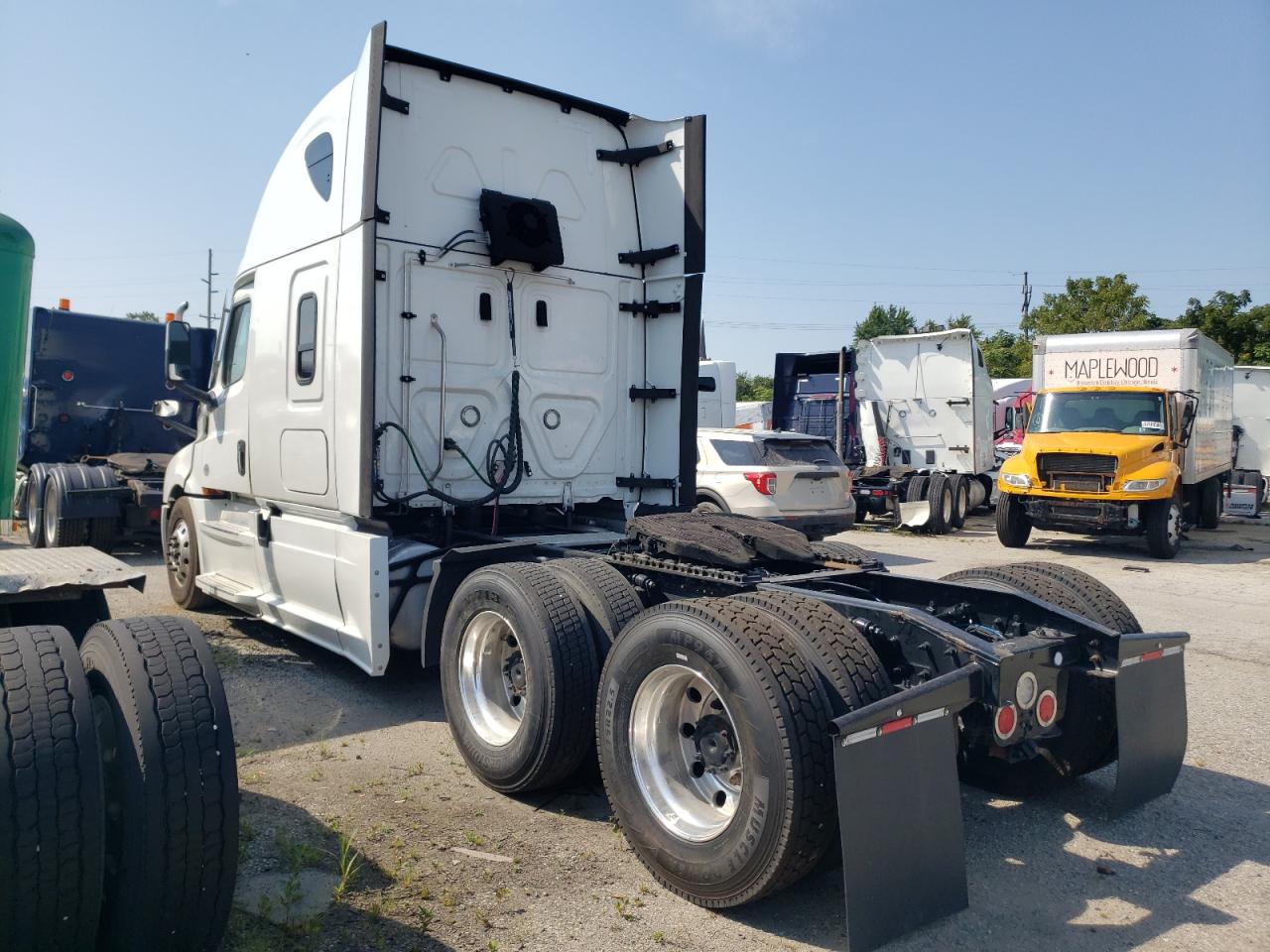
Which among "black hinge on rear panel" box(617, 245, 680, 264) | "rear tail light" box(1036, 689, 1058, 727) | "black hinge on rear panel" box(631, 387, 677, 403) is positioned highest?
"black hinge on rear panel" box(617, 245, 680, 264)

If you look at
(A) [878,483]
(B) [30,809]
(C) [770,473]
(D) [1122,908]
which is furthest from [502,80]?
(A) [878,483]

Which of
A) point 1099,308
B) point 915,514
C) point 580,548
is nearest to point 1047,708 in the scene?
point 580,548

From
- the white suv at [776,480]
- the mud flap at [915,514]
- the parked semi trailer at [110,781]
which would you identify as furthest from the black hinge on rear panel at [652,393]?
the mud flap at [915,514]

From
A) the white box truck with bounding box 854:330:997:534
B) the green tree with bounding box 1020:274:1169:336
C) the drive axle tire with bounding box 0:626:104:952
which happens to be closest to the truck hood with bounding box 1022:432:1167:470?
the white box truck with bounding box 854:330:997:534

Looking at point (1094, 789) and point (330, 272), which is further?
point (330, 272)

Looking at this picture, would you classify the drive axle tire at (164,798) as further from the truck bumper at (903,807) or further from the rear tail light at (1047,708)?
the rear tail light at (1047,708)

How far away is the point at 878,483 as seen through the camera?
693 inches

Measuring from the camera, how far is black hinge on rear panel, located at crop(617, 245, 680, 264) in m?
6.57

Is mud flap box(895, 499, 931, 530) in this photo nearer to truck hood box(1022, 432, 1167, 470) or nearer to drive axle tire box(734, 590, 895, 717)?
truck hood box(1022, 432, 1167, 470)

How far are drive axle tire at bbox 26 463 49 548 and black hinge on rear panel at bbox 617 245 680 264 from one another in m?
8.30

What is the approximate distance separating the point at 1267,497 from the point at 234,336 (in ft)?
A: 81.6

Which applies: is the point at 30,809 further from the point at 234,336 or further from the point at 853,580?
the point at 234,336

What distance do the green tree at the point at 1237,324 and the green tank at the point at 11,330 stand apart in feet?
113

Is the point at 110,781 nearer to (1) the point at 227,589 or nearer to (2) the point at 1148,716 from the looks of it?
(2) the point at 1148,716
